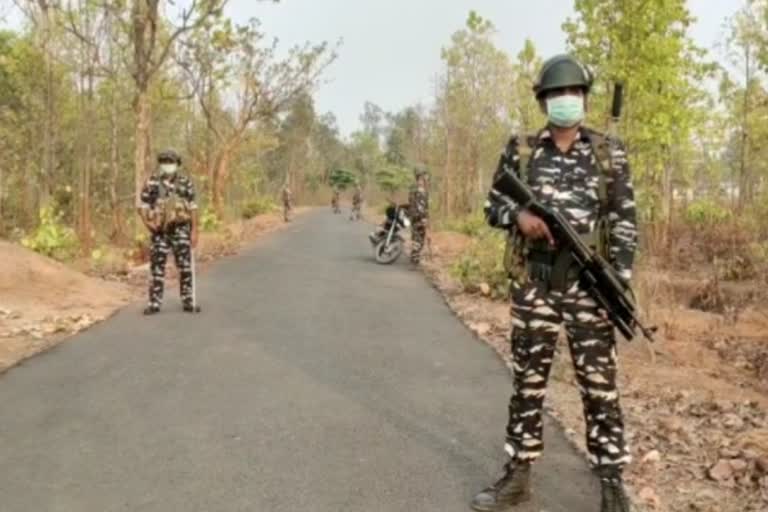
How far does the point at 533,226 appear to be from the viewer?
3801 mm

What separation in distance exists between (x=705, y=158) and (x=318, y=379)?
94.9 ft

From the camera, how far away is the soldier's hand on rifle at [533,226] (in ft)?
12.5

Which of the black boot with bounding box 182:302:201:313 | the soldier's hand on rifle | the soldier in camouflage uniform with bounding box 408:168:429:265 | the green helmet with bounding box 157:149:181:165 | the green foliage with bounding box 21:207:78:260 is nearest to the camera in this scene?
the soldier's hand on rifle

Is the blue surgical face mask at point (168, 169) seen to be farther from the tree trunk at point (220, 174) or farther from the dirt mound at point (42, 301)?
the tree trunk at point (220, 174)

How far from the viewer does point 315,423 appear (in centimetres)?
551

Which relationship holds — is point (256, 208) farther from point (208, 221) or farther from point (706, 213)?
point (706, 213)

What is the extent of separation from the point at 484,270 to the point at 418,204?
12.8 feet

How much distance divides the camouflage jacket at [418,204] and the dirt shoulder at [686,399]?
9.36 ft

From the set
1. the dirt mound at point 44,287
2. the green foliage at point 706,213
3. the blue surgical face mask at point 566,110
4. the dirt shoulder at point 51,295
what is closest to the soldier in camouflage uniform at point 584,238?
the blue surgical face mask at point 566,110

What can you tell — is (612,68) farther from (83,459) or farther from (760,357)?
(83,459)

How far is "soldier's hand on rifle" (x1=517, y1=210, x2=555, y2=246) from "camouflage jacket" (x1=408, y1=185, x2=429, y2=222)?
11.8m

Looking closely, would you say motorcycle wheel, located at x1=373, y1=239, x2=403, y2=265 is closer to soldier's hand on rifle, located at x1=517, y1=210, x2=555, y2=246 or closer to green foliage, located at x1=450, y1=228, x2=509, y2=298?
green foliage, located at x1=450, y1=228, x2=509, y2=298

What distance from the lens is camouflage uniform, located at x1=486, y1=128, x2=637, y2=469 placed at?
12.7 ft

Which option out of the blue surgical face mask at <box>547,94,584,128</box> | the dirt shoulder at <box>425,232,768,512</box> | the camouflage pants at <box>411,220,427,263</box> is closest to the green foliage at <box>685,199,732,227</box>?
the camouflage pants at <box>411,220,427,263</box>
